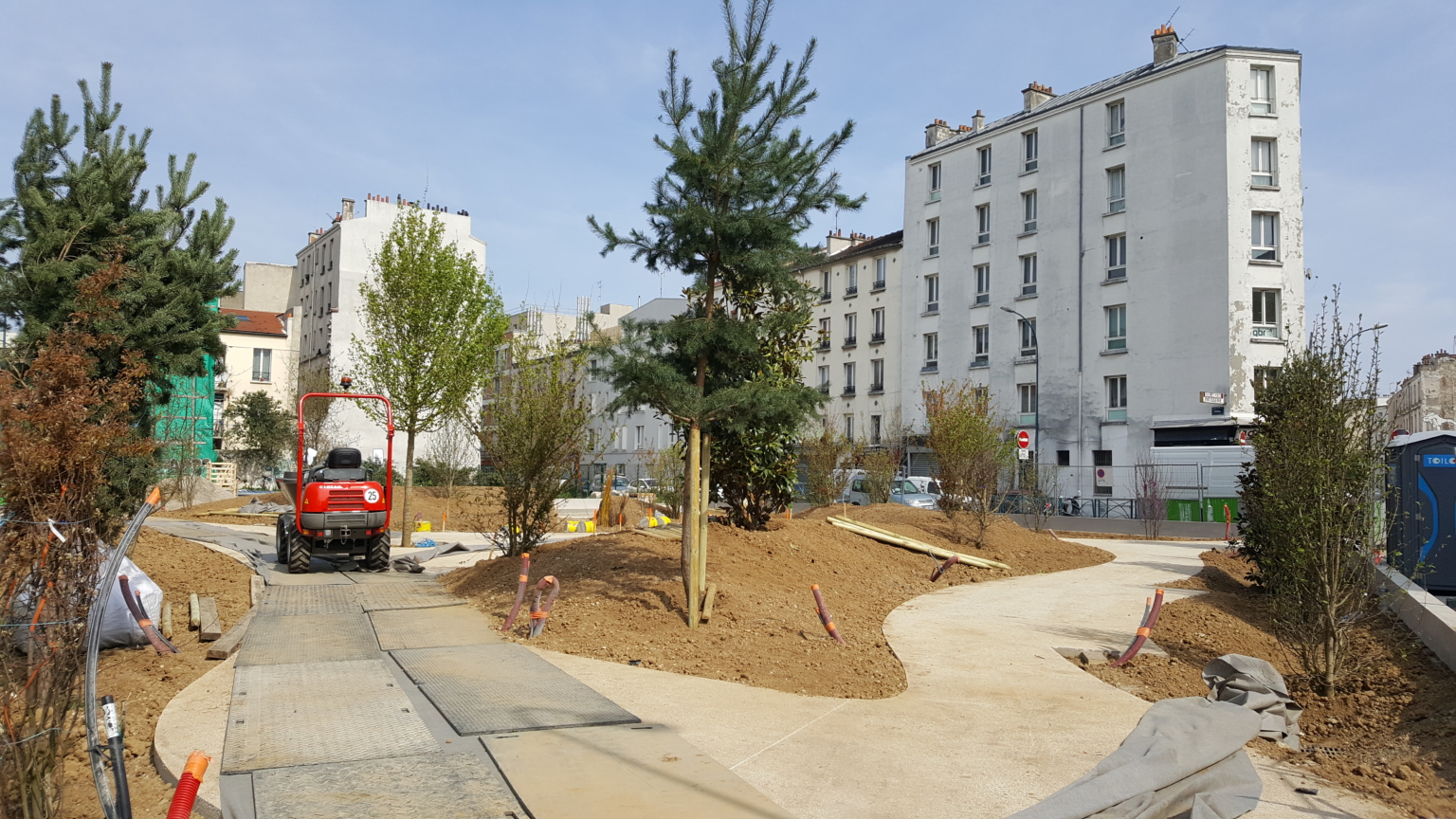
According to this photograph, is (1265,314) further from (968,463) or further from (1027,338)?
(968,463)

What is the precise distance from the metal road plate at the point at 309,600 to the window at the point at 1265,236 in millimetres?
34804

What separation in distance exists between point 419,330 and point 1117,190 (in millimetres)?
31668

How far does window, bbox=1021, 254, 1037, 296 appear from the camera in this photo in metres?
43.1

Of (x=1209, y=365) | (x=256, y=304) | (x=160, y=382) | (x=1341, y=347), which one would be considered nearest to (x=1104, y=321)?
(x=1209, y=365)

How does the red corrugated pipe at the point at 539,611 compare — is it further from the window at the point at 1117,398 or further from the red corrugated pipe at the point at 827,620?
the window at the point at 1117,398

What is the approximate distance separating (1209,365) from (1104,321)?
5.20 metres

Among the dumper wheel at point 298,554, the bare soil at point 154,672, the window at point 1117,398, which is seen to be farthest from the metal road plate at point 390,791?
the window at point 1117,398

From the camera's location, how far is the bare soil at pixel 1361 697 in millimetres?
5637

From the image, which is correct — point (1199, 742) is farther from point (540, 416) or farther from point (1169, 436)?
point (1169, 436)

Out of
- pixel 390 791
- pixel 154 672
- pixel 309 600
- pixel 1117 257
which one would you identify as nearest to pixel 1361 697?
pixel 390 791

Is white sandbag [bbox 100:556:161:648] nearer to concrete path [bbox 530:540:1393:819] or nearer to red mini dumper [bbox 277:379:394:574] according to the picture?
concrete path [bbox 530:540:1393:819]

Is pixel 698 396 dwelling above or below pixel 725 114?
below

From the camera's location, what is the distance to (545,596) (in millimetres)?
10461

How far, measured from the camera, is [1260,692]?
681 centimetres
